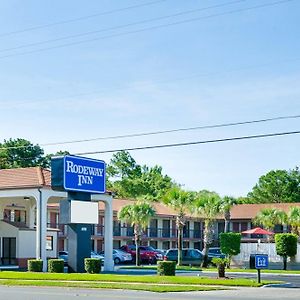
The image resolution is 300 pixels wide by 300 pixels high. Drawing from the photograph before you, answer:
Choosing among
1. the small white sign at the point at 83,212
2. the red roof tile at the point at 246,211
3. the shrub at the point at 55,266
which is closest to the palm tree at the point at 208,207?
the small white sign at the point at 83,212

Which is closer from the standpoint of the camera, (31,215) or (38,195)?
(38,195)

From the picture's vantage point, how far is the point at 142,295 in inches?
871

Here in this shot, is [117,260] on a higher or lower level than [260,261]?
lower

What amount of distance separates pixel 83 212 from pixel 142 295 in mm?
14525

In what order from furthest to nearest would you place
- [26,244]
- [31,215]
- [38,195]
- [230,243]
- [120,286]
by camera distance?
[31,215]
[26,244]
[230,243]
[38,195]
[120,286]

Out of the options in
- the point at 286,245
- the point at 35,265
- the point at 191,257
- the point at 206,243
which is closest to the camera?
the point at 35,265

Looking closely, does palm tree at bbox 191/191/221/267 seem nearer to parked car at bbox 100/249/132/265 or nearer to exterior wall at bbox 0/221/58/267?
exterior wall at bbox 0/221/58/267

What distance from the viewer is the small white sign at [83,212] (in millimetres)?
35750

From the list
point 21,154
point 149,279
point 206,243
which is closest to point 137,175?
point 21,154

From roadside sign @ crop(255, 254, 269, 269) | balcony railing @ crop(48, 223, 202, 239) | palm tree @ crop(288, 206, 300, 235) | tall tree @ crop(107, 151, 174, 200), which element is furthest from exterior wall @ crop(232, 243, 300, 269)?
tall tree @ crop(107, 151, 174, 200)

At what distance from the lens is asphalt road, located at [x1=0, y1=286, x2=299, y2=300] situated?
69.5 ft

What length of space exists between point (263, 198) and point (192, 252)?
50.4 metres

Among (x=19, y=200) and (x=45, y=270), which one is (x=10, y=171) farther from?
(x=45, y=270)

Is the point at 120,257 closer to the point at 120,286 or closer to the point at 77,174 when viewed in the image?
the point at 77,174
